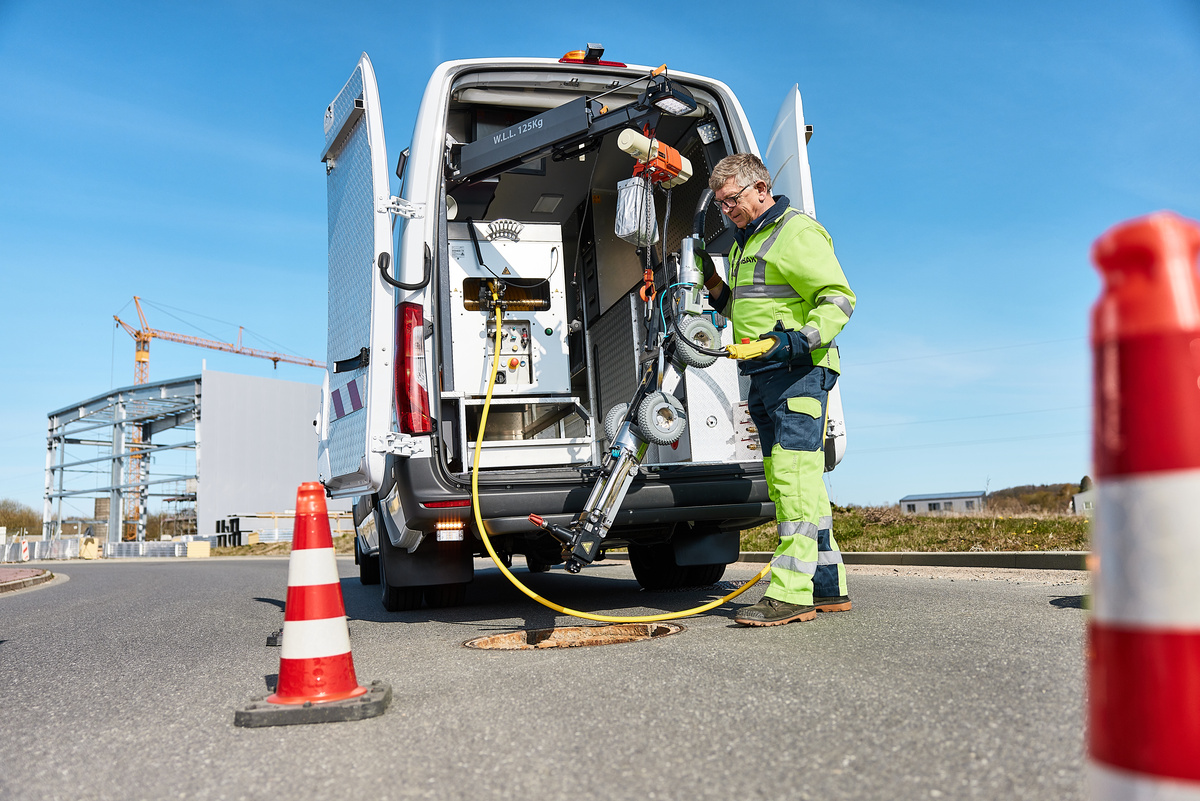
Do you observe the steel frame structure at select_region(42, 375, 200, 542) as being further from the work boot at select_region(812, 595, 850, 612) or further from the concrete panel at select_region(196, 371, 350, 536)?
the work boot at select_region(812, 595, 850, 612)

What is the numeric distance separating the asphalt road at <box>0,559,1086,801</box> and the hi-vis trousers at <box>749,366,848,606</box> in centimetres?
23

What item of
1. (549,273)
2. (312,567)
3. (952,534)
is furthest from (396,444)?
(952,534)

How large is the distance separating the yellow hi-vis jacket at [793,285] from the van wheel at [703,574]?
7.72 feet

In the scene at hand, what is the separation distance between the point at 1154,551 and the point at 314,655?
2277 mm

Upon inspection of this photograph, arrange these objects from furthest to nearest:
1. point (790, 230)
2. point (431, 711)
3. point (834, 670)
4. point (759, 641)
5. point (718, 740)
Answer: point (790, 230) < point (759, 641) < point (834, 670) < point (431, 711) < point (718, 740)

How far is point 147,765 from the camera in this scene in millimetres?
2051

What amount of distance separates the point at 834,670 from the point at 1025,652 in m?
0.68

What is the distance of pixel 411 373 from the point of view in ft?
13.6

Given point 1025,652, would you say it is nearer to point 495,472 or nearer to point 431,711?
point 431,711

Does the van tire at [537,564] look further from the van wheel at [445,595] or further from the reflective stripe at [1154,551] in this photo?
the reflective stripe at [1154,551]

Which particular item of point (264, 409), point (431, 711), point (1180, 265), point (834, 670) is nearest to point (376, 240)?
point (431, 711)

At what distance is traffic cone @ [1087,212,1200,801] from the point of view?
2.38 feet

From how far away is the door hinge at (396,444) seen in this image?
400 cm

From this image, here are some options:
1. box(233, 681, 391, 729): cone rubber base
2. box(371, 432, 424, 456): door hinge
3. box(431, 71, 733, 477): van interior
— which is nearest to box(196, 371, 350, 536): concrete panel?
box(431, 71, 733, 477): van interior
